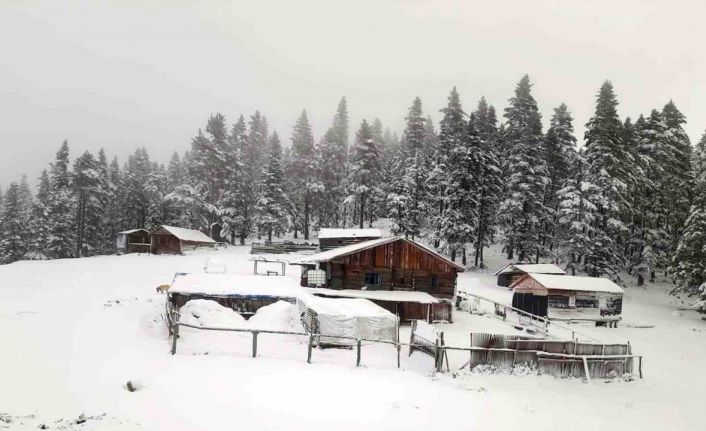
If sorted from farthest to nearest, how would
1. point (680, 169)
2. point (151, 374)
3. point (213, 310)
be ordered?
point (680, 169)
point (213, 310)
point (151, 374)

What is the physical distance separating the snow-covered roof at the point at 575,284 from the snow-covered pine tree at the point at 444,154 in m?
15.0

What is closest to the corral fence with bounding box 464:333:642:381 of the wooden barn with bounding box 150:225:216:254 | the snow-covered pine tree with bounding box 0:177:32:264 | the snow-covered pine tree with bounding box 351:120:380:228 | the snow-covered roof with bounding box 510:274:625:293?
the snow-covered roof with bounding box 510:274:625:293

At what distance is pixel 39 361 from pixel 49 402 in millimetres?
4599

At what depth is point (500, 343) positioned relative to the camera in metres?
18.6

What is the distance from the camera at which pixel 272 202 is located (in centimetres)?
6344

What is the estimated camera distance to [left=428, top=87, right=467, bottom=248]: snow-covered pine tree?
52.8 meters

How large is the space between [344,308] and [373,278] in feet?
40.3

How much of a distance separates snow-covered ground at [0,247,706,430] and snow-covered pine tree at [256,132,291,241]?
119 feet

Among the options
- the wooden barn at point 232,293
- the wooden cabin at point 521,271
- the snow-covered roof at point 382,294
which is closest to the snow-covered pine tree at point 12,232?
the wooden barn at point 232,293

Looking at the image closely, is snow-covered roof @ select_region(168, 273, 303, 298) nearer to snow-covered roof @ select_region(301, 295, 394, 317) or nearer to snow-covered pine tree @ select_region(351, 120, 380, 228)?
snow-covered roof @ select_region(301, 295, 394, 317)

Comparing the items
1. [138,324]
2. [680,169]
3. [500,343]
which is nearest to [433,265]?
[500,343]

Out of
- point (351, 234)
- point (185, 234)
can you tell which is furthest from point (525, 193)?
point (185, 234)

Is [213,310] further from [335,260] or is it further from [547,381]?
[547,381]

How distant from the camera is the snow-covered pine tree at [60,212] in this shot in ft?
201
